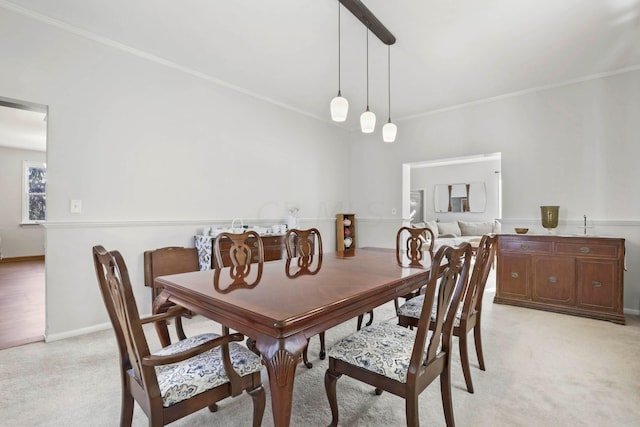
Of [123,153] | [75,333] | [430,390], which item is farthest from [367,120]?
[75,333]

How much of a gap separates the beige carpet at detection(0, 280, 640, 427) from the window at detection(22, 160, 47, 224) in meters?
6.20

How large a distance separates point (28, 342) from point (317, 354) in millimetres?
2333

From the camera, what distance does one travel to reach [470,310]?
1.83m

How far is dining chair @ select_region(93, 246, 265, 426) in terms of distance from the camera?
3.36 ft

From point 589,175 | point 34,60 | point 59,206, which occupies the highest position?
point 34,60

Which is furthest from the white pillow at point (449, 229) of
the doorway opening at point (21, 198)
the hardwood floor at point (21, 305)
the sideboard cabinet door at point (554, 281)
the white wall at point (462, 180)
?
the doorway opening at point (21, 198)

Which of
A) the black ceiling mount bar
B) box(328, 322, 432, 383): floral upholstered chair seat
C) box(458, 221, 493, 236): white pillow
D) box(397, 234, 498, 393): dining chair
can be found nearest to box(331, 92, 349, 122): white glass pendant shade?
the black ceiling mount bar

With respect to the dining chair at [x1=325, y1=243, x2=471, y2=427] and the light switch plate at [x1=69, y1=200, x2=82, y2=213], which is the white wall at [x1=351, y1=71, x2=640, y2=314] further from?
the light switch plate at [x1=69, y1=200, x2=82, y2=213]

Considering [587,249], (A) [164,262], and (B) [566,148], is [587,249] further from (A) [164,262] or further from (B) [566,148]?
(A) [164,262]

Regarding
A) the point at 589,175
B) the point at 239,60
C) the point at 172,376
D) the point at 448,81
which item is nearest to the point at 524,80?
the point at 448,81

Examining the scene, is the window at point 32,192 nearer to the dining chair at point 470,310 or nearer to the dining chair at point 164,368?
the dining chair at point 164,368

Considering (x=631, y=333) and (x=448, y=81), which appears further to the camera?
(x=448, y=81)

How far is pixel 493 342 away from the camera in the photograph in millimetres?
2557

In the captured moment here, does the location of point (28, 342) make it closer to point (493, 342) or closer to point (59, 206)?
point (59, 206)
